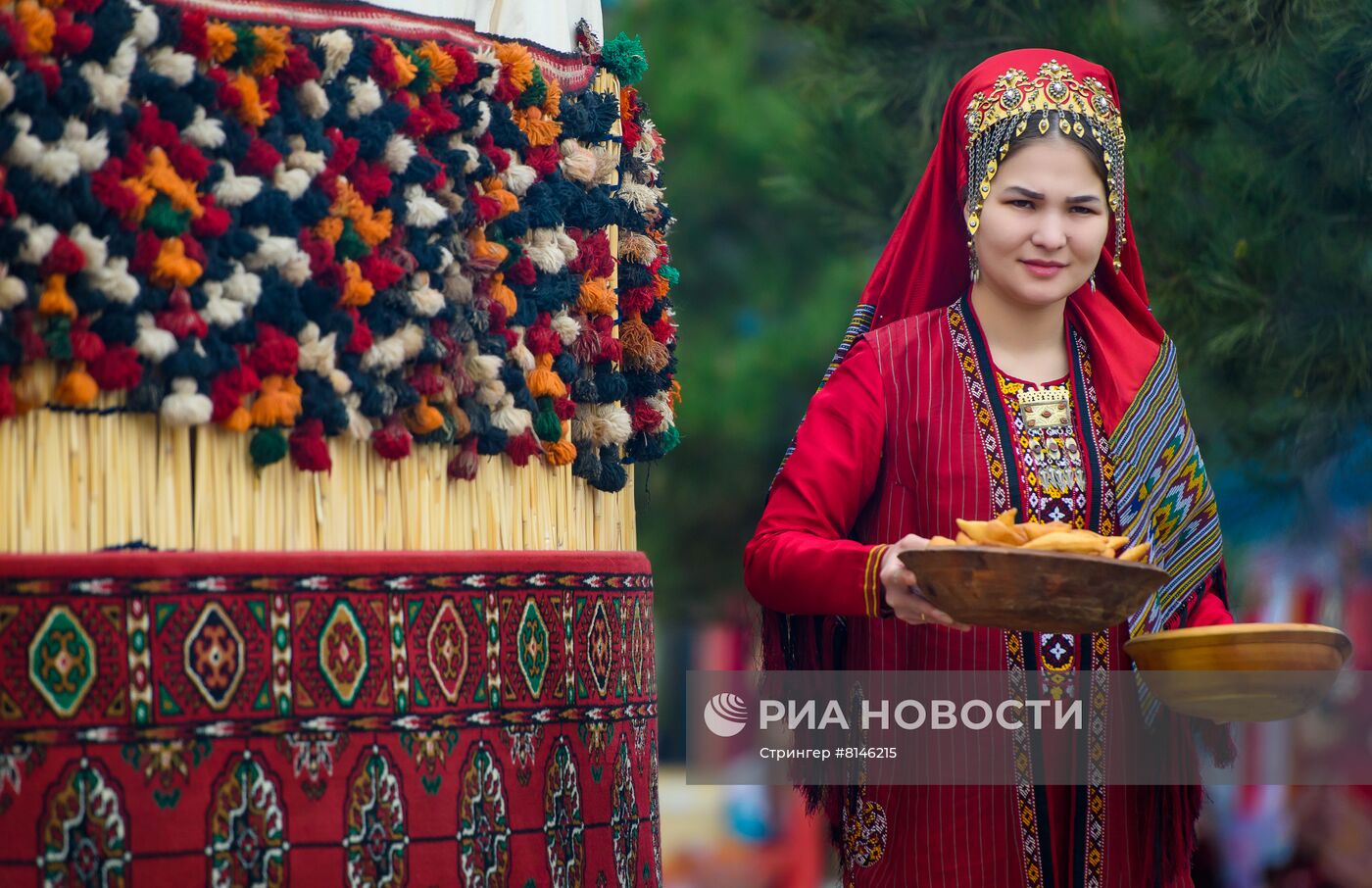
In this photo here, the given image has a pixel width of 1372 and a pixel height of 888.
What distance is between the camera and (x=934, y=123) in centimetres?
471

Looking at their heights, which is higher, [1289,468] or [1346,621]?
[1289,468]

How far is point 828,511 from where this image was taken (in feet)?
8.54

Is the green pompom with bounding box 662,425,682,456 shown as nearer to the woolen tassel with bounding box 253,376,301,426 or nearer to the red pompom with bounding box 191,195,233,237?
the woolen tassel with bounding box 253,376,301,426

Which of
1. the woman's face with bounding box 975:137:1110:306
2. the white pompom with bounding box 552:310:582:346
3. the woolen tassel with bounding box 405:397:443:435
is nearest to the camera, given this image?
the woolen tassel with bounding box 405:397:443:435

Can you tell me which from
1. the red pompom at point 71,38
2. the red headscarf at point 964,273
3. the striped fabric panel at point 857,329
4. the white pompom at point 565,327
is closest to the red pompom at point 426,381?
the white pompom at point 565,327

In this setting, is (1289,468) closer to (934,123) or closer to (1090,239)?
(934,123)

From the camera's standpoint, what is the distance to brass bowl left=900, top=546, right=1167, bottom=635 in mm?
2162

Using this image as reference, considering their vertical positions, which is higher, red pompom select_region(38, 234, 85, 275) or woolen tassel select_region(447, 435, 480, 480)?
red pompom select_region(38, 234, 85, 275)

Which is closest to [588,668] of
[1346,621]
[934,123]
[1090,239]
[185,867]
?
[185,867]

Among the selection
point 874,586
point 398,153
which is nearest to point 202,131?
point 398,153

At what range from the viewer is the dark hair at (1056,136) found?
2623 millimetres

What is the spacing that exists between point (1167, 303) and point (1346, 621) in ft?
4.55

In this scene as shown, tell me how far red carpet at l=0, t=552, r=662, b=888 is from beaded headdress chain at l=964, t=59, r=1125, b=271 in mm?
891

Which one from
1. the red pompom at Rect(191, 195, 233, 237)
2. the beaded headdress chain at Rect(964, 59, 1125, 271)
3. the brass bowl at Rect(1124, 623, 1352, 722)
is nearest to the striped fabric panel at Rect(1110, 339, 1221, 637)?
the brass bowl at Rect(1124, 623, 1352, 722)
